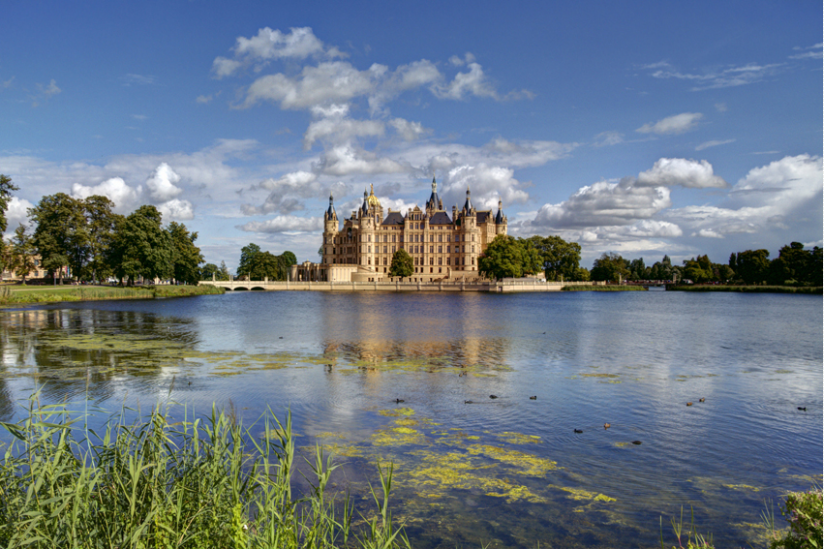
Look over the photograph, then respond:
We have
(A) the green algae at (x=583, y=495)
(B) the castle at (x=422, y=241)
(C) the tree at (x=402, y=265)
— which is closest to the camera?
(A) the green algae at (x=583, y=495)

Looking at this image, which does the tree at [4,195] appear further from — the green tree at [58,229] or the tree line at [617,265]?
the tree line at [617,265]

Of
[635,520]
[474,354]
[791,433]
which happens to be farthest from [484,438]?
[474,354]

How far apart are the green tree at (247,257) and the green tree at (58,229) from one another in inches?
2129

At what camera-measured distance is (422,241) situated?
12794 cm

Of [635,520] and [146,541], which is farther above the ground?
[146,541]

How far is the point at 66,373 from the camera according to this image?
1516 cm

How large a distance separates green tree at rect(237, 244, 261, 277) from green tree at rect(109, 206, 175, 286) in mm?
53881

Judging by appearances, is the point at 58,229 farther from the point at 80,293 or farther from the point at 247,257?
the point at 247,257

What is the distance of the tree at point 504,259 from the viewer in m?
98.1

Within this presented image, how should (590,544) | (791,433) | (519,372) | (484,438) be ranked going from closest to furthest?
(590,544) → (484,438) → (791,433) → (519,372)

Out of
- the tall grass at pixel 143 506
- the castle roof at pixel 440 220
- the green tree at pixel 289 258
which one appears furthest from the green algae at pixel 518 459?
the green tree at pixel 289 258

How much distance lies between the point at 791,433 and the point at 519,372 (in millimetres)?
7675

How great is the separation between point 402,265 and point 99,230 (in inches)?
2396

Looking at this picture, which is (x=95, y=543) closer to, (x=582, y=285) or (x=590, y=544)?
(x=590, y=544)
